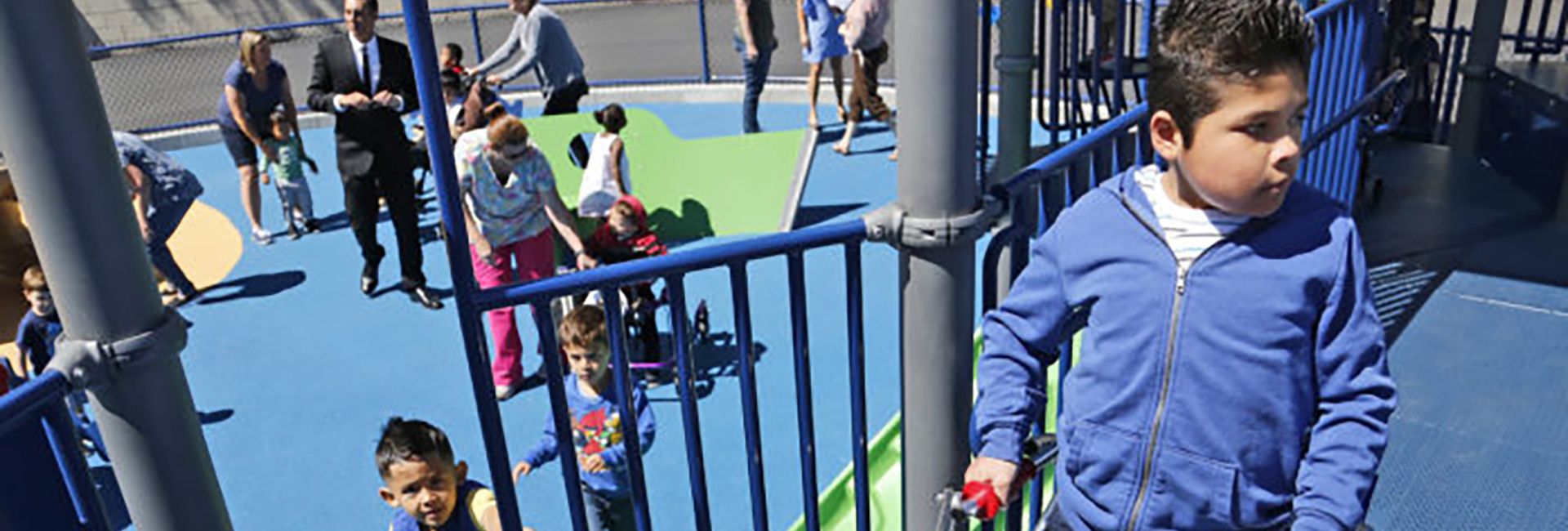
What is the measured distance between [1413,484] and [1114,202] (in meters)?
2.46

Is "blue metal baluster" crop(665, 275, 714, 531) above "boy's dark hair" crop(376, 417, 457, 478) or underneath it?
above

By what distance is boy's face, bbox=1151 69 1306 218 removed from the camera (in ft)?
5.63

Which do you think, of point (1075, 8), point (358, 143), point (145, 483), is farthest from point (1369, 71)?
point (358, 143)

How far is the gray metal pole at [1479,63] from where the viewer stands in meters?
7.04

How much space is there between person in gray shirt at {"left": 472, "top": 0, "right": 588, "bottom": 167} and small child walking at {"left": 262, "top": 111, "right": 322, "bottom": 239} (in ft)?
4.56

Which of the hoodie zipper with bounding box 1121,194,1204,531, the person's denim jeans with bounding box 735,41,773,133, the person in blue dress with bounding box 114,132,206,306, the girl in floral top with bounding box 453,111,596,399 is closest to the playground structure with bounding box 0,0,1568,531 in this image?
the hoodie zipper with bounding box 1121,194,1204,531

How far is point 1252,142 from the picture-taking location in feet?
5.67

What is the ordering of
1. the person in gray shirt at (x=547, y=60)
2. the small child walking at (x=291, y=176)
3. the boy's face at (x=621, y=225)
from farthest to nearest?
the person in gray shirt at (x=547, y=60) < the small child walking at (x=291, y=176) < the boy's face at (x=621, y=225)

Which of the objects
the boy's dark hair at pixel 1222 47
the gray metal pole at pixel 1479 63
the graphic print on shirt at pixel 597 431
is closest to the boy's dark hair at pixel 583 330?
the graphic print on shirt at pixel 597 431

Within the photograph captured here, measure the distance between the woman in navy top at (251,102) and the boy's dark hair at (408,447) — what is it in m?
5.52

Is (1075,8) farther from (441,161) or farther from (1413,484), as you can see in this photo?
(441,161)

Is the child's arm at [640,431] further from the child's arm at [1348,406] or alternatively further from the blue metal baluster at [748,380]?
the child's arm at [1348,406]

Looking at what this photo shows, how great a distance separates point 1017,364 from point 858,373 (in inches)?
23.7

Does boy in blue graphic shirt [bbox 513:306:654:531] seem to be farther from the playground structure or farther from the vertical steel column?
the vertical steel column
